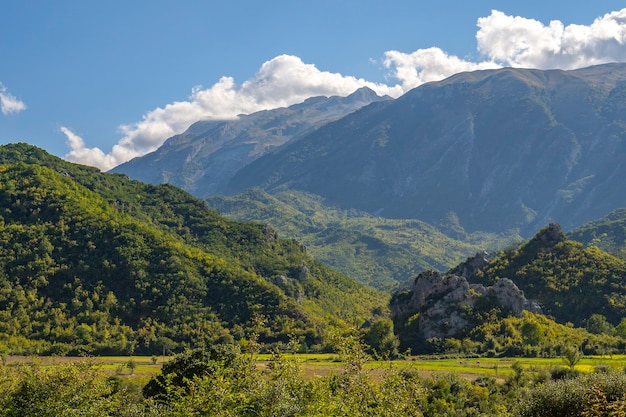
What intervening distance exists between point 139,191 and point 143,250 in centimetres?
6877

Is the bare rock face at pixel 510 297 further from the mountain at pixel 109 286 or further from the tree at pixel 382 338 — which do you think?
the mountain at pixel 109 286

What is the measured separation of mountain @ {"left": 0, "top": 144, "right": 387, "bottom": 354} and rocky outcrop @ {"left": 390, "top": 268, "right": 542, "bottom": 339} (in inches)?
675

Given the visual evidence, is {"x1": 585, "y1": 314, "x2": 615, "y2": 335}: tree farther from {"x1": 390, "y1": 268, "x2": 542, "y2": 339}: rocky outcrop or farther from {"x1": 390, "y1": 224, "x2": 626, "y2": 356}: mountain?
{"x1": 390, "y1": 268, "x2": 542, "y2": 339}: rocky outcrop

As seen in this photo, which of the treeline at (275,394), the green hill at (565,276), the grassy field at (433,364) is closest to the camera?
the treeline at (275,394)

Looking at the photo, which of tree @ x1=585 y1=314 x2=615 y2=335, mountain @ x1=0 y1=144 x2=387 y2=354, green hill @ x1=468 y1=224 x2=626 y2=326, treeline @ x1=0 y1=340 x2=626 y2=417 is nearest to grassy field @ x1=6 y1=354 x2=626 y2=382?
mountain @ x1=0 y1=144 x2=387 y2=354

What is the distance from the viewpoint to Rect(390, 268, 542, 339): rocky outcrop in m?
102

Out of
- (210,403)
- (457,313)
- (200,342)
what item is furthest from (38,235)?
(210,403)

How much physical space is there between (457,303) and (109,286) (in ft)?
230

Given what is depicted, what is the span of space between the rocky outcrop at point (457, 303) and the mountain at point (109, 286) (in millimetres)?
17139

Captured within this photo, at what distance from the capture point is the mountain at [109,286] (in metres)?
102

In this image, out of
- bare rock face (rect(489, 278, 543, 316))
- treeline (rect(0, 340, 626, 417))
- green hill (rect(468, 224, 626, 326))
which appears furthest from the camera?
green hill (rect(468, 224, 626, 326))

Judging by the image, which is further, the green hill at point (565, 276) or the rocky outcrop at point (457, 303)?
the green hill at point (565, 276)

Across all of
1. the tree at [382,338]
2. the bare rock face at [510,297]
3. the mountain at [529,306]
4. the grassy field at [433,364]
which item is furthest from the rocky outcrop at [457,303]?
the grassy field at [433,364]

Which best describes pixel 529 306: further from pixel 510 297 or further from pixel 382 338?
pixel 382 338
